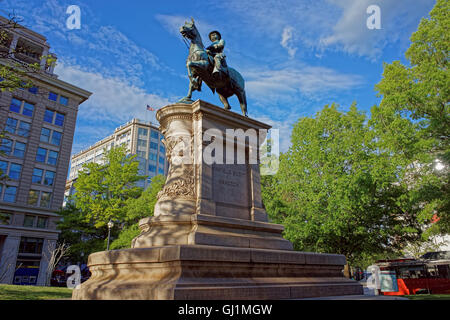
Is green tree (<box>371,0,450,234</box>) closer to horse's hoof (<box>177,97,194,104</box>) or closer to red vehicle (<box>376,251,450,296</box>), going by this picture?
red vehicle (<box>376,251,450,296</box>)

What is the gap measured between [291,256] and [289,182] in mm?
15736

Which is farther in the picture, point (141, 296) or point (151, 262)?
point (151, 262)

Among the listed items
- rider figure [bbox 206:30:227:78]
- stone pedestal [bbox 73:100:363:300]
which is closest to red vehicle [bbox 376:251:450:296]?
stone pedestal [bbox 73:100:363:300]

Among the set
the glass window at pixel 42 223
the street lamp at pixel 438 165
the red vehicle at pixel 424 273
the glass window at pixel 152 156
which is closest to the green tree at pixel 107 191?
the glass window at pixel 42 223

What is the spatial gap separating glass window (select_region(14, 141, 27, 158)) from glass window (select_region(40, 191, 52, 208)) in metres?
6.20

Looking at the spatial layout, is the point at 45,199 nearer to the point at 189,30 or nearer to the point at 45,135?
the point at 45,135

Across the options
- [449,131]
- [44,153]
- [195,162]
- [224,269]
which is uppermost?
[44,153]

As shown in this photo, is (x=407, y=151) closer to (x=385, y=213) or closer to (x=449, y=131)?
(x=449, y=131)

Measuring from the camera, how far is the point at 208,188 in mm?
9562

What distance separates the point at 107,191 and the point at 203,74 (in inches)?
973

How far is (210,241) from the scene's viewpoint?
837cm

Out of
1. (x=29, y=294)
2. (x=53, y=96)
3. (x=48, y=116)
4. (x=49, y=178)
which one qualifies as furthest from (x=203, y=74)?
(x=53, y=96)

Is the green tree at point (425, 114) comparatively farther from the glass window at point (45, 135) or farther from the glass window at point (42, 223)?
the glass window at point (45, 135)
